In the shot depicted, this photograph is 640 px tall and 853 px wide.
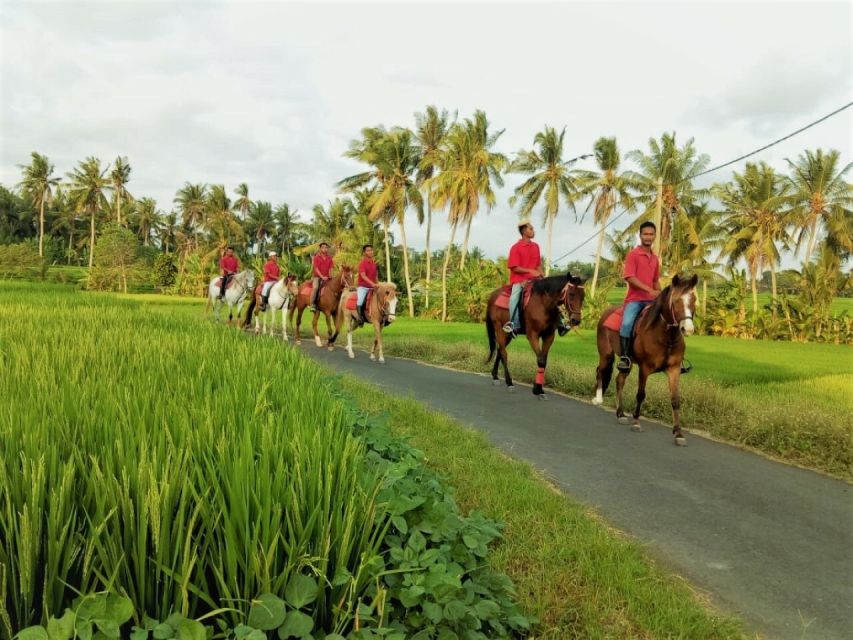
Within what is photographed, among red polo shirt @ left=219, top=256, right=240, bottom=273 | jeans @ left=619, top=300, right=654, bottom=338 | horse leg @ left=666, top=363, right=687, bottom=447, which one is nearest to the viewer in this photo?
horse leg @ left=666, top=363, right=687, bottom=447

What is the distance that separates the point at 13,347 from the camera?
4.66m

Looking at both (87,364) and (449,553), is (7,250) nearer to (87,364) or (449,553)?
(87,364)

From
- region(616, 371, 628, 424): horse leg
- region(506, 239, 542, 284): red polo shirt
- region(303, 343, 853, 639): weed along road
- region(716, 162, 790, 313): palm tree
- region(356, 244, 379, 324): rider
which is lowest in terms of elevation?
region(303, 343, 853, 639): weed along road

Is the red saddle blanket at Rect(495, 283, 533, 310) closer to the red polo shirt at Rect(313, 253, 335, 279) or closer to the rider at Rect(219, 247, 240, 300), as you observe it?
the red polo shirt at Rect(313, 253, 335, 279)

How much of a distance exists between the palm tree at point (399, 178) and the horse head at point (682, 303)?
101 ft

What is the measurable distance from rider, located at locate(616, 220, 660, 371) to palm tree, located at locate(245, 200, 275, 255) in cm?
7392

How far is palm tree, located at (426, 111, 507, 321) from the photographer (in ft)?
121

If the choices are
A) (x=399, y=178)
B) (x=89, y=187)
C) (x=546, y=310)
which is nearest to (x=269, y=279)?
(x=546, y=310)

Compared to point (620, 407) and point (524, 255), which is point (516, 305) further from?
point (620, 407)

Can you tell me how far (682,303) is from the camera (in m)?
6.43

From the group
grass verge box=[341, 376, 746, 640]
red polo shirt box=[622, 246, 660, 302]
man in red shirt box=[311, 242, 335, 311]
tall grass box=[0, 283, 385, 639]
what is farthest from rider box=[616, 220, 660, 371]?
man in red shirt box=[311, 242, 335, 311]

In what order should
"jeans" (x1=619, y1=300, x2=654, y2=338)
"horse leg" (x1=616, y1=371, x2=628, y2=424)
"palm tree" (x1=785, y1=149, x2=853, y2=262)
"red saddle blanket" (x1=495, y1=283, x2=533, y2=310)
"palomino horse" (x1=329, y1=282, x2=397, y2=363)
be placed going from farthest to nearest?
"palm tree" (x1=785, y1=149, x2=853, y2=262) → "palomino horse" (x1=329, y1=282, x2=397, y2=363) → "red saddle blanket" (x1=495, y1=283, x2=533, y2=310) → "jeans" (x1=619, y1=300, x2=654, y2=338) → "horse leg" (x1=616, y1=371, x2=628, y2=424)

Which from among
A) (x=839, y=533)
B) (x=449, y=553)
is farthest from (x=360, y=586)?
(x=839, y=533)

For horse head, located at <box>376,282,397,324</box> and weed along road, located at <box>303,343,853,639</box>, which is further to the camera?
horse head, located at <box>376,282,397,324</box>
